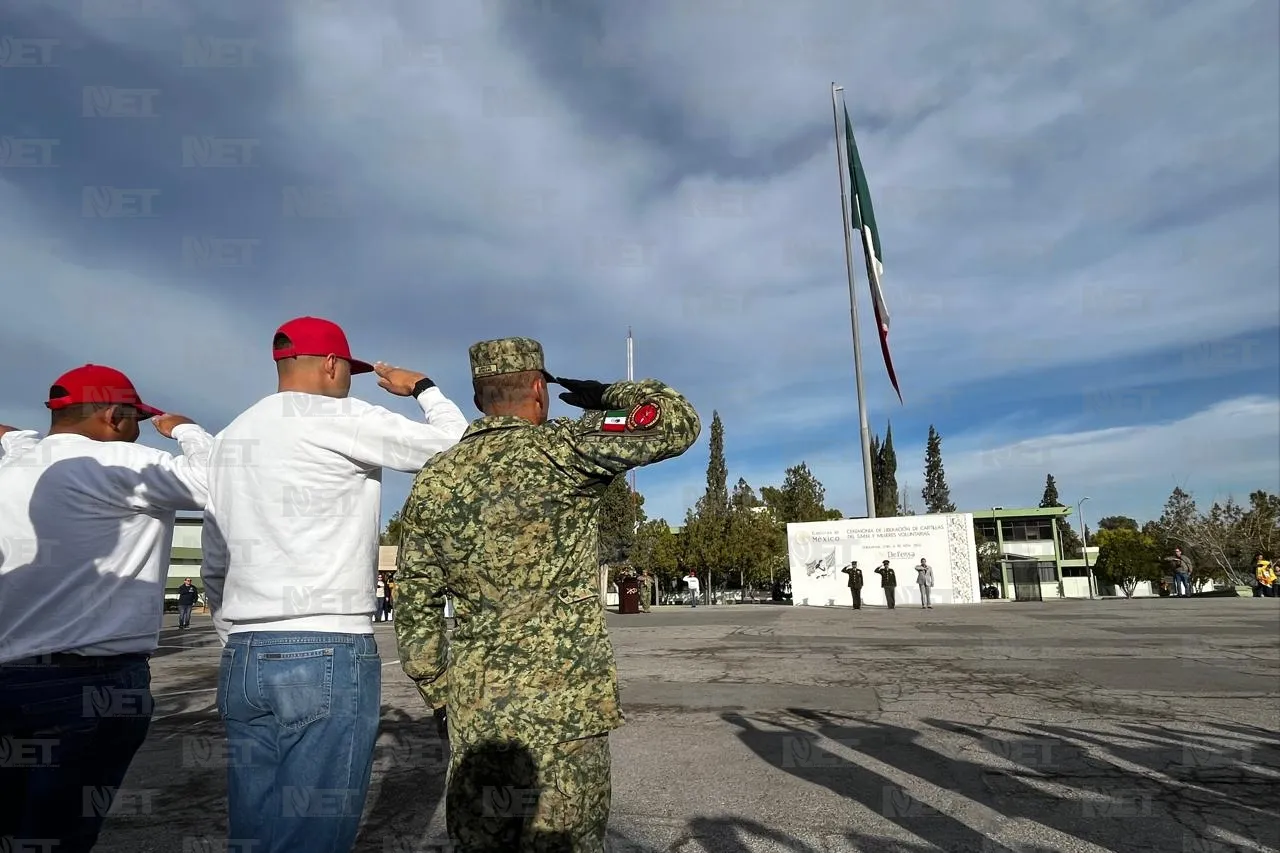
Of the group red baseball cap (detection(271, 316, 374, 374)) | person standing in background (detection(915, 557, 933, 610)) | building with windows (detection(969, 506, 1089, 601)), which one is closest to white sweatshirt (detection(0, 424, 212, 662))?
red baseball cap (detection(271, 316, 374, 374))

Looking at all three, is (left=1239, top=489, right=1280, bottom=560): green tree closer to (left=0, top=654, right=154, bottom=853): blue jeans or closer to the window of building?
the window of building

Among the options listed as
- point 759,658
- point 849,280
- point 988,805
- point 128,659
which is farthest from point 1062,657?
point 849,280

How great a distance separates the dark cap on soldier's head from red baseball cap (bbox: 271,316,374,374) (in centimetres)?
46

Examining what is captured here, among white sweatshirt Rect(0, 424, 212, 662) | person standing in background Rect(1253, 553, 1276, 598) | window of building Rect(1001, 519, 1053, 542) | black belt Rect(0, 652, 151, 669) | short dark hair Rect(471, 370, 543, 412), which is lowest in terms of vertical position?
person standing in background Rect(1253, 553, 1276, 598)

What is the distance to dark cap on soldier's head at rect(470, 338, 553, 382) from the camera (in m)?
2.34

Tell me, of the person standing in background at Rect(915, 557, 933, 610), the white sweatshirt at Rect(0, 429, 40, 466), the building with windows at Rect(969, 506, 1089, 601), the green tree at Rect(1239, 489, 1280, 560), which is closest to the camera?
the white sweatshirt at Rect(0, 429, 40, 466)

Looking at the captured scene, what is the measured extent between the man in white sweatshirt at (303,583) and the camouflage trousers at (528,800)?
30 centimetres

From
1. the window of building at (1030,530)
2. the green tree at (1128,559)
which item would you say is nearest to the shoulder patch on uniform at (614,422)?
the window of building at (1030,530)

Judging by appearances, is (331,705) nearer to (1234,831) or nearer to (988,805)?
(988,805)

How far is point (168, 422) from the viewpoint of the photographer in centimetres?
278

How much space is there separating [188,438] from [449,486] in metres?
1.12

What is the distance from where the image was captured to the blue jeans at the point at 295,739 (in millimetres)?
1979

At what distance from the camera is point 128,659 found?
8.41ft

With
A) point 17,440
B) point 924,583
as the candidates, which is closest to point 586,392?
point 17,440
